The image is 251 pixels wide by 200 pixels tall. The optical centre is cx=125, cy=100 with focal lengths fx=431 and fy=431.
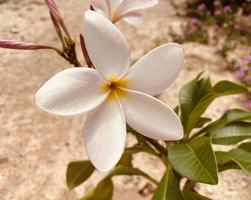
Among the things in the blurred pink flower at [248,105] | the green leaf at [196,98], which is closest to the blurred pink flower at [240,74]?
the blurred pink flower at [248,105]

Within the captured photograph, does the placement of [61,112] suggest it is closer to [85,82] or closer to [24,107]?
[85,82]

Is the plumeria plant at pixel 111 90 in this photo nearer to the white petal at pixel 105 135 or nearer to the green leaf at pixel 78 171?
the white petal at pixel 105 135

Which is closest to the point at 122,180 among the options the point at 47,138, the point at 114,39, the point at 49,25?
the point at 47,138

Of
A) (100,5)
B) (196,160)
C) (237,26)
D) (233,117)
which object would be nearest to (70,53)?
(100,5)

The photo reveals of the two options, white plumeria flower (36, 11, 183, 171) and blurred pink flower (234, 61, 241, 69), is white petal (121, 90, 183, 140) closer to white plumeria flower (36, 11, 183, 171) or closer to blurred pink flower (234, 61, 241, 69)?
white plumeria flower (36, 11, 183, 171)

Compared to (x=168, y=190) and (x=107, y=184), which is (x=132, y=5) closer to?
(x=168, y=190)

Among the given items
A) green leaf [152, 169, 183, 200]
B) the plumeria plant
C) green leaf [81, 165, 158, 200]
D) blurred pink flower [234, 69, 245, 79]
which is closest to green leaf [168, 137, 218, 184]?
the plumeria plant
